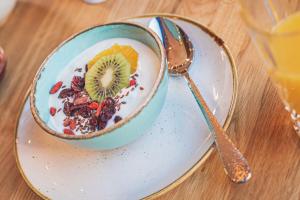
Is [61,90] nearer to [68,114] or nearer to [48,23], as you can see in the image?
[68,114]

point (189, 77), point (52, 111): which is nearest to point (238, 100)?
point (189, 77)

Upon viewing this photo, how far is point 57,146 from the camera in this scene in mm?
893

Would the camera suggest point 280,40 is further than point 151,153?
No

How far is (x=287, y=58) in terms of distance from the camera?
0.73m

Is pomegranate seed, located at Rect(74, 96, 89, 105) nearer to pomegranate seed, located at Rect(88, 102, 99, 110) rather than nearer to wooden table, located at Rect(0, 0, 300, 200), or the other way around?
pomegranate seed, located at Rect(88, 102, 99, 110)

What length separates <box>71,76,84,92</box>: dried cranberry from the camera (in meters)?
0.91

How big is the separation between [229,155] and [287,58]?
16 centimetres

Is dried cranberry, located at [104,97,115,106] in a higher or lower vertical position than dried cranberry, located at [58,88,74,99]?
higher

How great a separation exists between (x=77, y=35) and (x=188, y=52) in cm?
20

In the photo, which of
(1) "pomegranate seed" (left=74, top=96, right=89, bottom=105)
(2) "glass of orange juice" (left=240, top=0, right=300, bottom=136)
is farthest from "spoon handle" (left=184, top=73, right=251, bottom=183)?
(1) "pomegranate seed" (left=74, top=96, right=89, bottom=105)

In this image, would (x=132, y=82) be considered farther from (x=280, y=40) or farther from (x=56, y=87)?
(x=280, y=40)

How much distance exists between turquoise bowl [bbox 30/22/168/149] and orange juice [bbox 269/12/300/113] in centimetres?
18

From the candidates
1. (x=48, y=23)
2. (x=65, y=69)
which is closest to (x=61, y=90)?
(x=65, y=69)

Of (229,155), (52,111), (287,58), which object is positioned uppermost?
(287,58)
